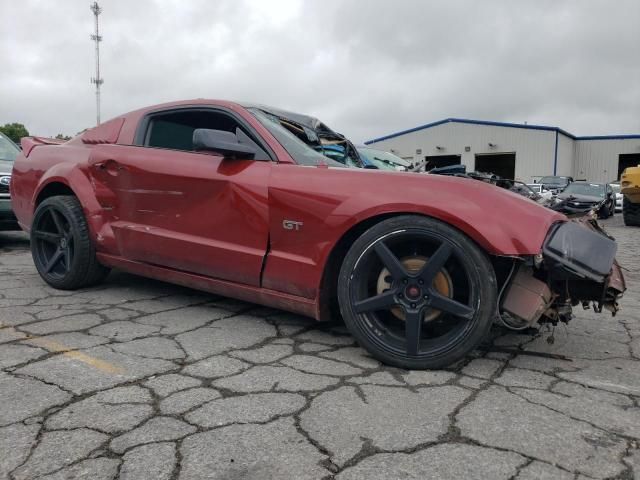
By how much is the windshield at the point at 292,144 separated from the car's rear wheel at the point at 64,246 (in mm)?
1562

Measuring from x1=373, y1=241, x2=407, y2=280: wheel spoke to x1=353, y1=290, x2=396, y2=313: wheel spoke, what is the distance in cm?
9

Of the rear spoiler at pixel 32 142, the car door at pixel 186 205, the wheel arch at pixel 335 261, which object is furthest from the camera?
the rear spoiler at pixel 32 142

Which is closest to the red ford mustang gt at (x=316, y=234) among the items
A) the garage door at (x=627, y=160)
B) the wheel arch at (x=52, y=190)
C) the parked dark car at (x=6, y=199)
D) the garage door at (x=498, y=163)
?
the wheel arch at (x=52, y=190)

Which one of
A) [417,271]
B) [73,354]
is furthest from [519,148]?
[73,354]

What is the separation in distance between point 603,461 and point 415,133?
37.3 meters

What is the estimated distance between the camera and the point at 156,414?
1.91 metres

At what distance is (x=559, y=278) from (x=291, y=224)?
131 centimetres

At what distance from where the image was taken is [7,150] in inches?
260

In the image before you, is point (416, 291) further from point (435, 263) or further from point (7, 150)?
point (7, 150)

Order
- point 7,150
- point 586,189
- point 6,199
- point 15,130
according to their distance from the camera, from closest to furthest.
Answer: point 6,199 < point 7,150 < point 586,189 < point 15,130

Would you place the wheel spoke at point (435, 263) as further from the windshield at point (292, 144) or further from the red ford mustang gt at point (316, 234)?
the windshield at point (292, 144)

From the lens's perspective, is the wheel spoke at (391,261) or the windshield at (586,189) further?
the windshield at (586,189)

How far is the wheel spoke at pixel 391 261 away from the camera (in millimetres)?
2381

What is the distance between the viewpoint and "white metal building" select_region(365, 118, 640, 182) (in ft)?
110
